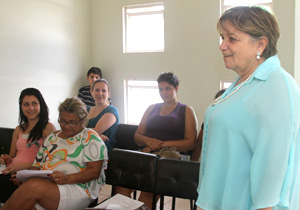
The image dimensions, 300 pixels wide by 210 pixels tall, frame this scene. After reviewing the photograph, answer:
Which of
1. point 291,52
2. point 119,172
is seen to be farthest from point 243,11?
point 291,52

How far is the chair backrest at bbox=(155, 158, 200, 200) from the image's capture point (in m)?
1.81

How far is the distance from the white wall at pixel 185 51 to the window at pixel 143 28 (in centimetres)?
11

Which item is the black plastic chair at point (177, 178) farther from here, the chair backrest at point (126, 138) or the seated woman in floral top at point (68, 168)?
the chair backrest at point (126, 138)

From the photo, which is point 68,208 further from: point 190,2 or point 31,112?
point 190,2

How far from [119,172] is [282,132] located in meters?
1.28

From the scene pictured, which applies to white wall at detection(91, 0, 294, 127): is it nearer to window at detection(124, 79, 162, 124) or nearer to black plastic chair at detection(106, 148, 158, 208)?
window at detection(124, 79, 162, 124)

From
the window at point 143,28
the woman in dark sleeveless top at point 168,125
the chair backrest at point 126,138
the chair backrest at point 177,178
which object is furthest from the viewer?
the window at point 143,28

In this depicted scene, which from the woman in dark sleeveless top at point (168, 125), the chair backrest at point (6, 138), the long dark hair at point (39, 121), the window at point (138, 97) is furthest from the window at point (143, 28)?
the chair backrest at point (6, 138)

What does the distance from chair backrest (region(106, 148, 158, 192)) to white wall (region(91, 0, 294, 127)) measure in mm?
2513

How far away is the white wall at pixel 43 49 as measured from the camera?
12.5 feet

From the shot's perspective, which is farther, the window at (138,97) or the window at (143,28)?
the window at (138,97)

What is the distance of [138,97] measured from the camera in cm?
509

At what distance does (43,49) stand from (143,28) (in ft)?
5.15

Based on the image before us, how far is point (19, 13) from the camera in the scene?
3914mm
